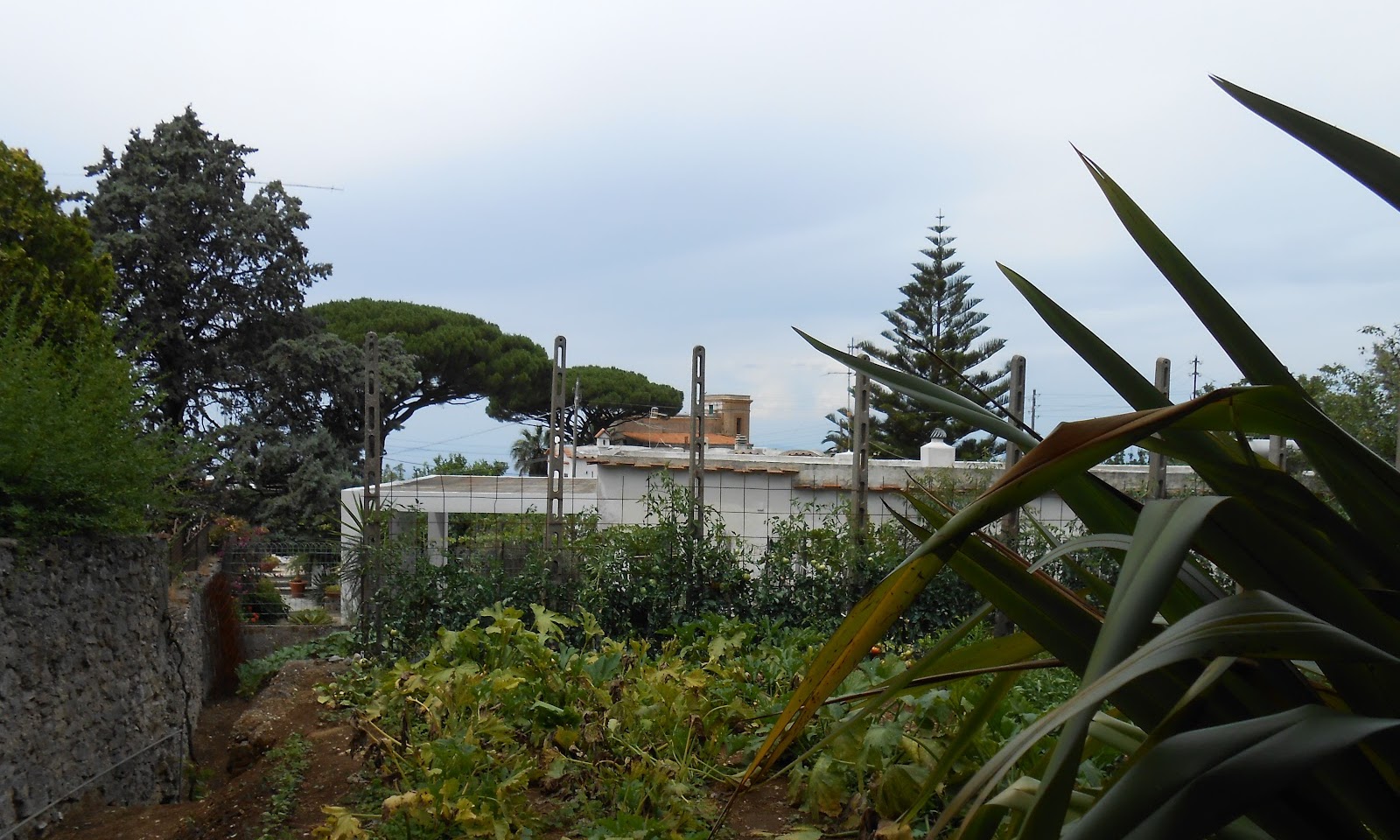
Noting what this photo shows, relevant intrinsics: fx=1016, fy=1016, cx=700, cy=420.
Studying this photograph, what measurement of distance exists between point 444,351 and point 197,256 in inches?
333

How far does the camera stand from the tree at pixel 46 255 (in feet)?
31.6

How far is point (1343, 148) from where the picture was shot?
83cm

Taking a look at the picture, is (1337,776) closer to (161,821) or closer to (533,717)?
(533,717)

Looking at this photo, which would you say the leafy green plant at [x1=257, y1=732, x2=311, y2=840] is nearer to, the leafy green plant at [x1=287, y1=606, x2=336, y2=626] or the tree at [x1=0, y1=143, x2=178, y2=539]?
the tree at [x1=0, y1=143, x2=178, y2=539]

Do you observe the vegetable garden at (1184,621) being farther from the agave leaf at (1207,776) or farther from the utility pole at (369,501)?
the utility pole at (369,501)

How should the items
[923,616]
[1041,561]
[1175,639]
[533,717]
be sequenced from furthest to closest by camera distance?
1. [923,616]
2. [533,717]
3. [1041,561]
4. [1175,639]

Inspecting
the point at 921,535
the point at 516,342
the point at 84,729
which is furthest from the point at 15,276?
the point at 516,342

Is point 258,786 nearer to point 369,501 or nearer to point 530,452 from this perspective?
point 369,501

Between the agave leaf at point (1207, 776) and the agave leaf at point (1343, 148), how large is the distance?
17.6 inches

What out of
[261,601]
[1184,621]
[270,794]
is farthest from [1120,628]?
[261,601]

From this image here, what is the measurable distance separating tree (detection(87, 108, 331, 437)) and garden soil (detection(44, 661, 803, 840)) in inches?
457

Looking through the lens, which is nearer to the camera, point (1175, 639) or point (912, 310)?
point (1175, 639)

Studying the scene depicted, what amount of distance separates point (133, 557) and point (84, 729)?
1428 millimetres

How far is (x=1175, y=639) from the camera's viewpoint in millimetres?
600
